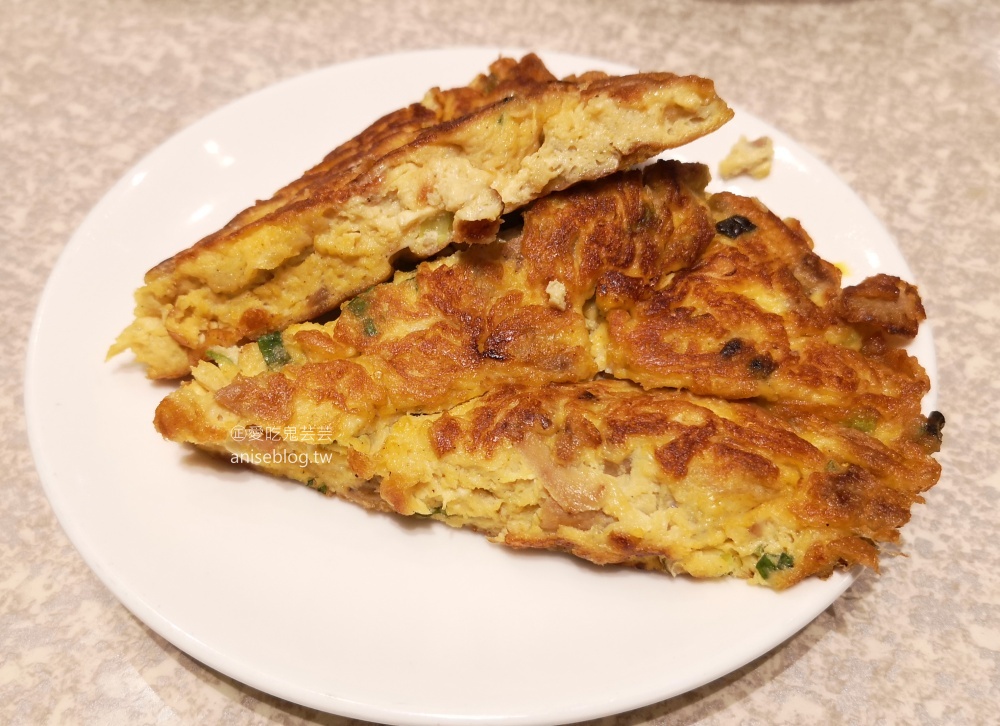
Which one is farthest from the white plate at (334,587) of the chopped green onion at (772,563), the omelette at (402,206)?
the omelette at (402,206)

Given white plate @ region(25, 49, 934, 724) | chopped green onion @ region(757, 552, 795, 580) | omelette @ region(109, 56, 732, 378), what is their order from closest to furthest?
white plate @ region(25, 49, 934, 724)
chopped green onion @ region(757, 552, 795, 580)
omelette @ region(109, 56, 732, 378)

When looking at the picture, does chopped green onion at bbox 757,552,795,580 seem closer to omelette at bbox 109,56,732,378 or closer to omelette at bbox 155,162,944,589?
omelette at bbox 155,162,944,589

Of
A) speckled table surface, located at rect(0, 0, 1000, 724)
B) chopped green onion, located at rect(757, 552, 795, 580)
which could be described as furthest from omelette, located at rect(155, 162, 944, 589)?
speckled table surface, located at rect(0, 0, 1000, 724)

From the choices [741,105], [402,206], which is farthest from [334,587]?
[741,105]

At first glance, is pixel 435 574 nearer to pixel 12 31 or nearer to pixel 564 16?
pixel 564 16

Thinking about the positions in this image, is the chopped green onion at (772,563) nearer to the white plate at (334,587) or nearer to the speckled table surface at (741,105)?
the white plate at (334,587)

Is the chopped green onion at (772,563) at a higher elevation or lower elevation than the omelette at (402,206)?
lower
